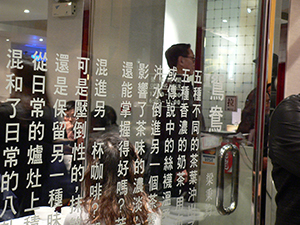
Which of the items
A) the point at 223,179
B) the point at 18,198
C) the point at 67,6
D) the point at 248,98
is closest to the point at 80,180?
the point at 18,198

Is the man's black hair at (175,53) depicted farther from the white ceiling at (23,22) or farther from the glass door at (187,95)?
the white ceiling at (23,22)

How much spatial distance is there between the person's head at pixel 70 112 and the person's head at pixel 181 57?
44 centimetres

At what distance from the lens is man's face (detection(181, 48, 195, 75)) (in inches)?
53.4

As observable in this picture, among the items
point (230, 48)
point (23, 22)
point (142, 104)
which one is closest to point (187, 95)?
point (142, 104)

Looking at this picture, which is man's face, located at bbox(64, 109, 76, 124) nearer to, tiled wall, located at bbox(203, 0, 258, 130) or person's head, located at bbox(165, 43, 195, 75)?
person's head, located at bbox(165, 43, 195, 75)

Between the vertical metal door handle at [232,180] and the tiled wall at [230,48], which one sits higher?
the tiled wall at [230,48]

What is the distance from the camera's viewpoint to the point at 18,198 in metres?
0.94

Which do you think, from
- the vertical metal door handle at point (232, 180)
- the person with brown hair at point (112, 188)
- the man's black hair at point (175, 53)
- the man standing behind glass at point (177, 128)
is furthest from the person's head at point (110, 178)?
the vertical metal door handle at point (232, 180)

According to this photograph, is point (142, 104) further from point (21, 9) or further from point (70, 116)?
point (21, 9)

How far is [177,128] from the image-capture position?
53.1 inches

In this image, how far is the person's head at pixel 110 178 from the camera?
1106 millimetres

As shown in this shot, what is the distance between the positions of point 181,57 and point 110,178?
556 mm

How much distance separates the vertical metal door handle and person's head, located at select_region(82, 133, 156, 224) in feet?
1.58

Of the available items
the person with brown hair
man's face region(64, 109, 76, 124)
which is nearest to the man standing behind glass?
the person with brown hair
